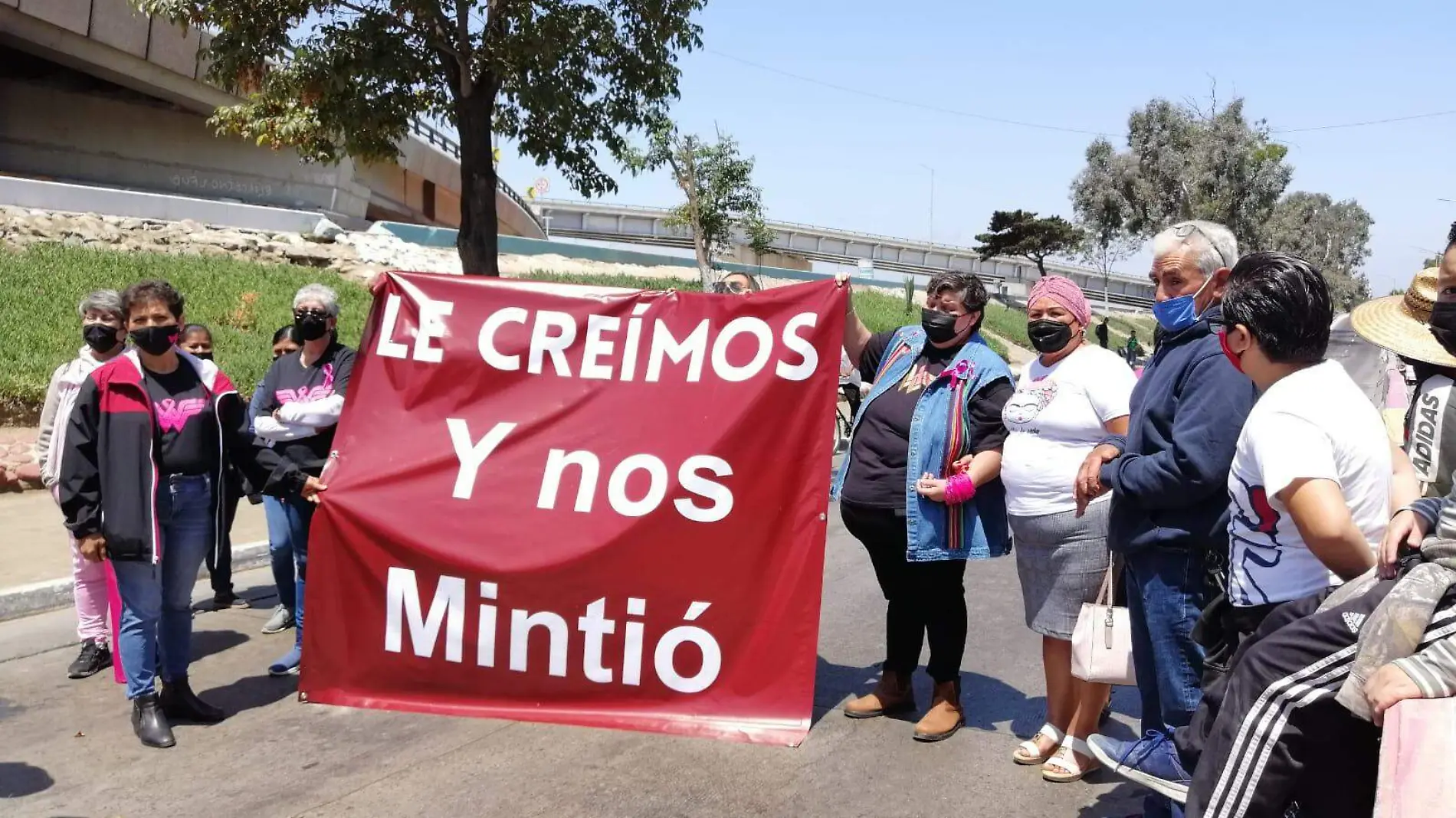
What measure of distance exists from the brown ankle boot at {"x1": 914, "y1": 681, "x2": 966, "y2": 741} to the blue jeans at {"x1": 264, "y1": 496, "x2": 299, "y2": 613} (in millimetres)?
3139

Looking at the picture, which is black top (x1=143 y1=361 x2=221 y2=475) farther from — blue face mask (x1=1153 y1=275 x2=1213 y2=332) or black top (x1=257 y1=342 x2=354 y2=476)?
blue face mask (x1=1153 y1=275 x2=1213 y2=332)

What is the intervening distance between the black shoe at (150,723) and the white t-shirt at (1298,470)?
3.91 m

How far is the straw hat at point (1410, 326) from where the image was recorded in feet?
13.2

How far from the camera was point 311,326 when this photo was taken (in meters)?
5.58

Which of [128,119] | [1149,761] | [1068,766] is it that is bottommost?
[1068,766]

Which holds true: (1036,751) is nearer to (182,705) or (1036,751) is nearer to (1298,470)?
(1298,470)

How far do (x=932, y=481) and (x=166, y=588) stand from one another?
3150 mm

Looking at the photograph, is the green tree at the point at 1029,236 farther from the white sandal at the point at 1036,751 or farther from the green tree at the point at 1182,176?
the white sandal at the point at 1036,751

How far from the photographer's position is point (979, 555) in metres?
4.71

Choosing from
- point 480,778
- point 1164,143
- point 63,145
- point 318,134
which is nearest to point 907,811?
point 480,778

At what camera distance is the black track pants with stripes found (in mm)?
2613

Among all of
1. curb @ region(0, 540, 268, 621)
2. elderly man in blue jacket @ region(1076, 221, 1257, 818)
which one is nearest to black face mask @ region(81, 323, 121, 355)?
curb @ region(0, 540, 268, 621)

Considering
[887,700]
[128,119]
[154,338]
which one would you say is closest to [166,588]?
[154,338]

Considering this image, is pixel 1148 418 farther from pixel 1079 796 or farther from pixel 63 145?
pixel 63 145
